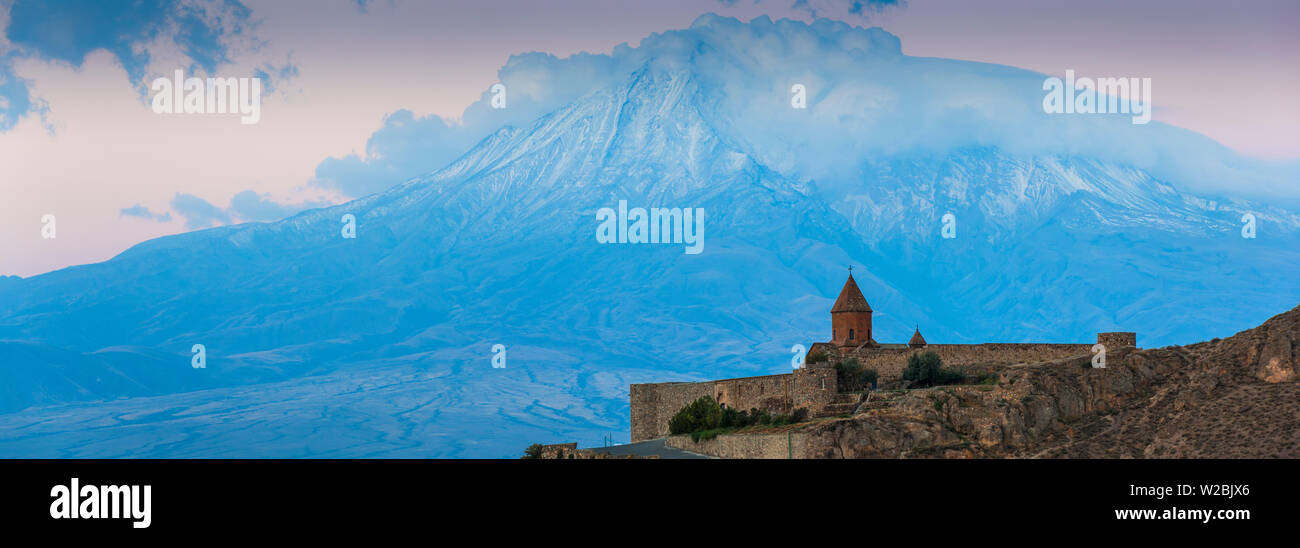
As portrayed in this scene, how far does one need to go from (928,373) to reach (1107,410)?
768 cm

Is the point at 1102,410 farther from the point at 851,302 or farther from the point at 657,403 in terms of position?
the point at 657,403

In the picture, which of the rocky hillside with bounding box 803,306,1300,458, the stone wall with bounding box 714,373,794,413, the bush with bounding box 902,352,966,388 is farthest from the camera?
the stone wall with bounding box 714,373,794,413

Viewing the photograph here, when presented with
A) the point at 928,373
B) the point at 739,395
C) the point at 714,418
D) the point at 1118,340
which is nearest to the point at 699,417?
the point at 714,418

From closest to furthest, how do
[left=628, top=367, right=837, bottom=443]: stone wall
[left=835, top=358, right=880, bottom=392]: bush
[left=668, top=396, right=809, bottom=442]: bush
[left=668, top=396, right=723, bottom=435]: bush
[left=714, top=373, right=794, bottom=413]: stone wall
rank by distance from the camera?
[left=668, top=396, right=809, bottom=442]: bush, [left=628, top=367, right=837, bottom=443]: stone wall, [left=835, top=358, right=880, bottom=392]: bush, [left=714, top=373, right=794, bottom=413]: stone wall, [left=668, top=396, right=723, bottom=435]: bush

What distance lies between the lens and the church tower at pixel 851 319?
62.0m

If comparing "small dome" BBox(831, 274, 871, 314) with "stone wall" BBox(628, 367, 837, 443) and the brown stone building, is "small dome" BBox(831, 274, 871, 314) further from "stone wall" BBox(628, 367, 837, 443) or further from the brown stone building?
"stone wall" BBox(628, 367, 837, 443)

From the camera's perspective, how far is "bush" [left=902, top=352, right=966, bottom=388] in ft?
161

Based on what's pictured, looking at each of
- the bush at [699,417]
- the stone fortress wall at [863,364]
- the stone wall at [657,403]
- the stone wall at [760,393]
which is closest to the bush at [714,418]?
the bush at [699,417]

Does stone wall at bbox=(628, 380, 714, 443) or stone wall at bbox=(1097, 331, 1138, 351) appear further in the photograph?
stone wall at bbox=(628, 380, 714, 443)

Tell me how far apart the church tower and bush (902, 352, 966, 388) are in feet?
38.2

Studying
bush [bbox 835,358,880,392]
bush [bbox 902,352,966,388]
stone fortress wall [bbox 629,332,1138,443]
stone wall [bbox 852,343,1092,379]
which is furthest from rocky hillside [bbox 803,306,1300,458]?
bush [bbox 835,358,880,392]
